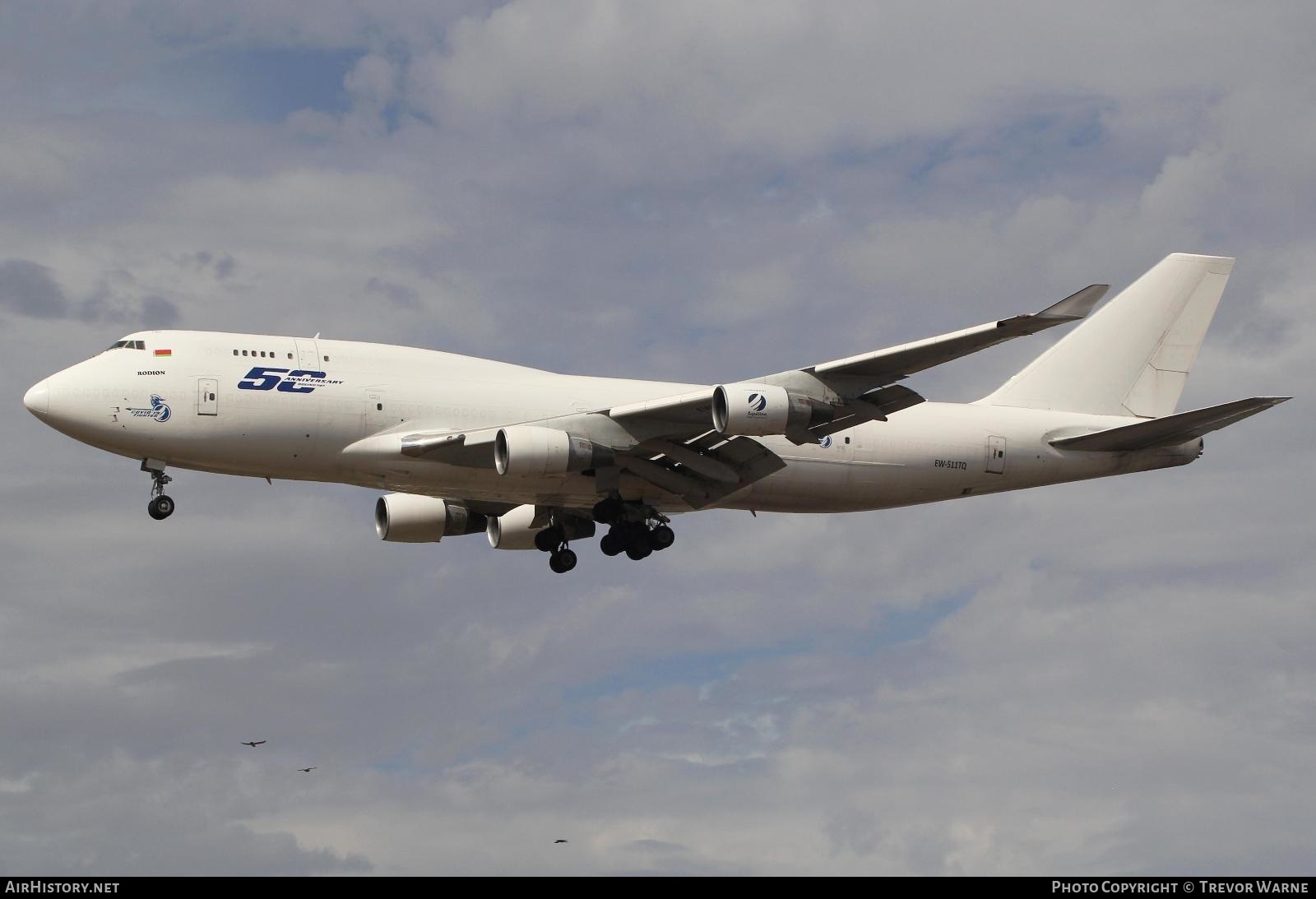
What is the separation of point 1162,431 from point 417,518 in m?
21.5

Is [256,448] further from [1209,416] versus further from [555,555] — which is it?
[1209,416]

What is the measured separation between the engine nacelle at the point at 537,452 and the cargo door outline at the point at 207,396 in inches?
267

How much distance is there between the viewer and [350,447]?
4153 cm

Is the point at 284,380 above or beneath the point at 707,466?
above

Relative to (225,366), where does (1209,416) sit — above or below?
below

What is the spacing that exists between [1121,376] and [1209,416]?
6.93 meters

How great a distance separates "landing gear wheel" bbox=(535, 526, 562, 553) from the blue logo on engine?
1267 cm

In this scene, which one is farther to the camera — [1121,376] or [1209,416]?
[1121,376]

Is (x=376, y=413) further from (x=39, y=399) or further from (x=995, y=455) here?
(x=995, y=455)

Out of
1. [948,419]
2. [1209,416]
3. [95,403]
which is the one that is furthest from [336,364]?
[1209,416]

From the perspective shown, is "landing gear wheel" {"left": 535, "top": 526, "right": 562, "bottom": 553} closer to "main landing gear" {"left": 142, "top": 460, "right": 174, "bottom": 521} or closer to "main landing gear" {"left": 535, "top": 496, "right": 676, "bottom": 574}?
"main landing gear" {"left": 535, "top": 496, "right": 676, "bottom": 574}

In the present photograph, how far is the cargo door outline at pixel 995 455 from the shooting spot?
48.1 m

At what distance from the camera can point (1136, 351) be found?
51.7m

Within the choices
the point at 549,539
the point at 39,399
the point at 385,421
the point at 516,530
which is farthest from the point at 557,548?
the point at 39,399
